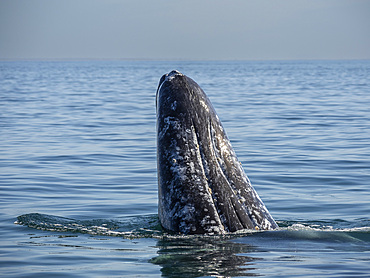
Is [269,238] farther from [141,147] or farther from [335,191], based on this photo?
[141,147]

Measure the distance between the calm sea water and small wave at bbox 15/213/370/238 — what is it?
18 millimetres

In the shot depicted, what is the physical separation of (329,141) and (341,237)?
9.95 metres

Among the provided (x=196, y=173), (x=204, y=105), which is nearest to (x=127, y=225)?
(x=196, y=173)

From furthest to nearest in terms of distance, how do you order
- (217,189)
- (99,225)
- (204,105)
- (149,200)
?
(149,200), (99,225), (204,105), (217,189)

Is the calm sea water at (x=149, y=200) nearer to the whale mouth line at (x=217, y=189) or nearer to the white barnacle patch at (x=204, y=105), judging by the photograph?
the whale mouth line at (x=217, y=189)

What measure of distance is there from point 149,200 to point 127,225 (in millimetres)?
1992

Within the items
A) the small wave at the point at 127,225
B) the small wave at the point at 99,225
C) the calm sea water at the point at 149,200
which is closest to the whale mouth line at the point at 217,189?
the calm sea water at the point at 149,200

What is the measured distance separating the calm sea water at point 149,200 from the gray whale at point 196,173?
0.14 meters

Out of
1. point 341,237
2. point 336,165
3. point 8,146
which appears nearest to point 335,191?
point 336,165

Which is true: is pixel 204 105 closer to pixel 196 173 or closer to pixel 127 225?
pixel 196 173

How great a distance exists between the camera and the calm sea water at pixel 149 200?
17.9 feet

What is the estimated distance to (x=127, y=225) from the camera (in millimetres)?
7383

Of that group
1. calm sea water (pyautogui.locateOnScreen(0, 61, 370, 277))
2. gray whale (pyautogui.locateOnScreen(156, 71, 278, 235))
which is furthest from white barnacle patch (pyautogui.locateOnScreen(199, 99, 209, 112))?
calm sea water (pyautogui.locateOnScreen(0, 61, 370, 277))

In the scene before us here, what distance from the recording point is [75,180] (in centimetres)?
1104
